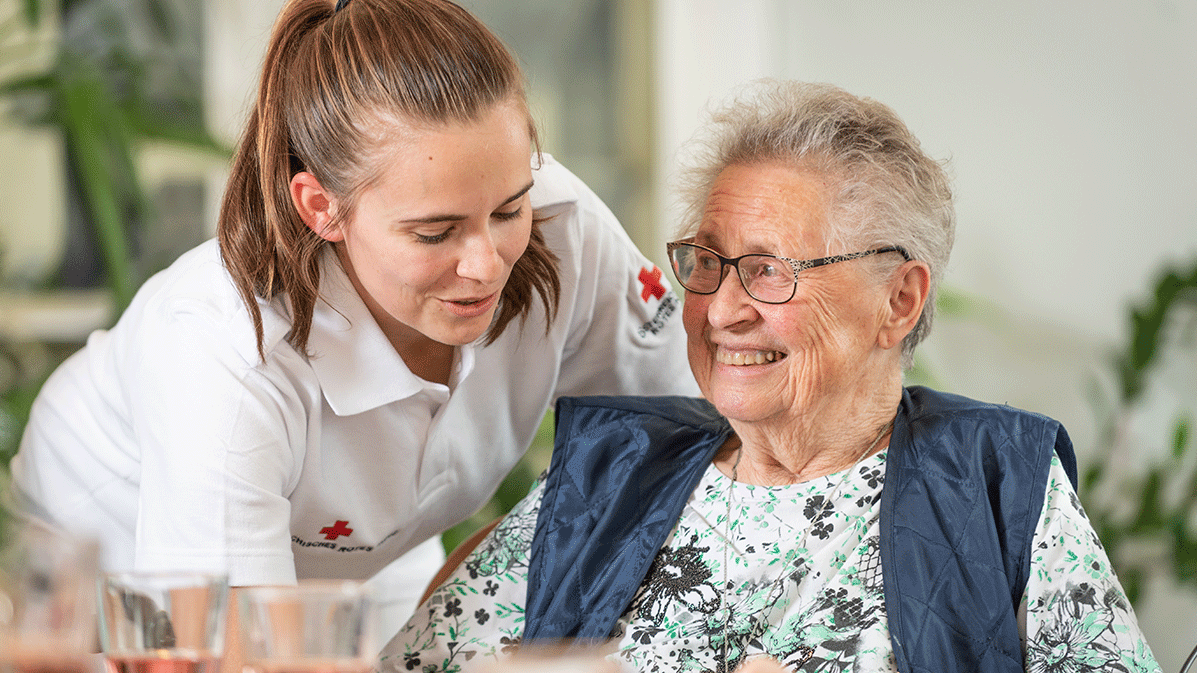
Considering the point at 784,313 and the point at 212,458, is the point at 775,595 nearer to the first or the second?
the point at 784,313

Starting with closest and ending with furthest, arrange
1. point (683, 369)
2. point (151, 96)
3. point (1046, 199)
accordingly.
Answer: point (683, 369) → point (1046, 199) → point (151, 96)

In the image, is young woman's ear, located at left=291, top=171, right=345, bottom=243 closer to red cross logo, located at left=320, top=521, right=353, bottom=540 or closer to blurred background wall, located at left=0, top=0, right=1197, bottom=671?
red cross logo, located at left=320, top=521, right=353, bottom=540

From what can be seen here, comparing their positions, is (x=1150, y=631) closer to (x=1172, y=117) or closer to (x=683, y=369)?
(x=1172, y=117)

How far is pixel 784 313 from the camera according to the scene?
143 cm

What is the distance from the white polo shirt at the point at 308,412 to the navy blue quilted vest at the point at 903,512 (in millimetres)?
136

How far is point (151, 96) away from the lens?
125 inches

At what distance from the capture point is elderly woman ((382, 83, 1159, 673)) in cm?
132

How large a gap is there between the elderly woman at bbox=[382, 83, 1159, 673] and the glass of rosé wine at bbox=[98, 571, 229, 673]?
0.79m

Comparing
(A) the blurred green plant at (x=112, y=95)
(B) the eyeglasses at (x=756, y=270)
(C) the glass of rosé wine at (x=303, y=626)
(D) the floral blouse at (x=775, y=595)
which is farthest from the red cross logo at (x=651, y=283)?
(A) the blurred green plant at (x=112, y=95)

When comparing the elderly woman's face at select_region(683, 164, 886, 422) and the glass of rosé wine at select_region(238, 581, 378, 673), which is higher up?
the elderly woman's face at select_region(683, 164, 886, 422)

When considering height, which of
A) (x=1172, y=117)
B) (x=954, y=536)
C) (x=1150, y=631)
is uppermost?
(x=1172, y=117)

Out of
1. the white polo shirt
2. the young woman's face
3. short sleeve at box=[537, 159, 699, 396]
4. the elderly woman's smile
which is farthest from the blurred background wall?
the young woman's face

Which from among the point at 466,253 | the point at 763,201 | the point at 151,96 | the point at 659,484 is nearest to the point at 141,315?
the point at 466,253

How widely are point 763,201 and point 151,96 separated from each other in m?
2.41
